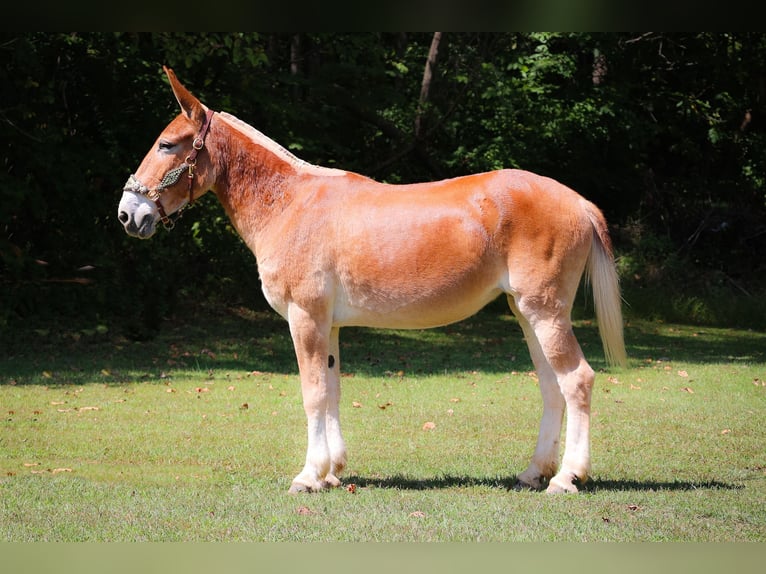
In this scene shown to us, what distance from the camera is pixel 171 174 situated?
654 cm

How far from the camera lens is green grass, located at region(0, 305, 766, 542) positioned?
5.63 metres

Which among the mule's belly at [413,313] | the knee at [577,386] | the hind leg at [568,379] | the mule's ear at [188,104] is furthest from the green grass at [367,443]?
the mule's ear at [188,104]

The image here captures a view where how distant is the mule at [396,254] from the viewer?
246 inches

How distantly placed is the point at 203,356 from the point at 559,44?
42.1ft

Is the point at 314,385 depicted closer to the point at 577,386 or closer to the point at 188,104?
the point at 577,386

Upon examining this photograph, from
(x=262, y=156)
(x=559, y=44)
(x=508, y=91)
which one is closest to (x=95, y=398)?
(x=262, y=156)

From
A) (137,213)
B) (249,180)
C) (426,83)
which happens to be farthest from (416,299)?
(426,83)

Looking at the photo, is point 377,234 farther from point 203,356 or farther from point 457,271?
point 203,356

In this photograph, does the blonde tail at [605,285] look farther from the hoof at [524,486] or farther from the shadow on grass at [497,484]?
the hoof at [524,486]

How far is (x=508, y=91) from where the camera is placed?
19.6 metres

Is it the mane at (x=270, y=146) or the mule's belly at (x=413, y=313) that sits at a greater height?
the mane at (x=270, y=146)

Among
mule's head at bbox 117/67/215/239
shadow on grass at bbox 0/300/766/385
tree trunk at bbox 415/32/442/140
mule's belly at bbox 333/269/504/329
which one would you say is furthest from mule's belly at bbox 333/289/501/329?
tree trunk at bbox 415/32/442/140

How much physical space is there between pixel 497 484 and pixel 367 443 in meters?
1.96

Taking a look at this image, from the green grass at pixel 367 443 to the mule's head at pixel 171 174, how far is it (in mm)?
1903
